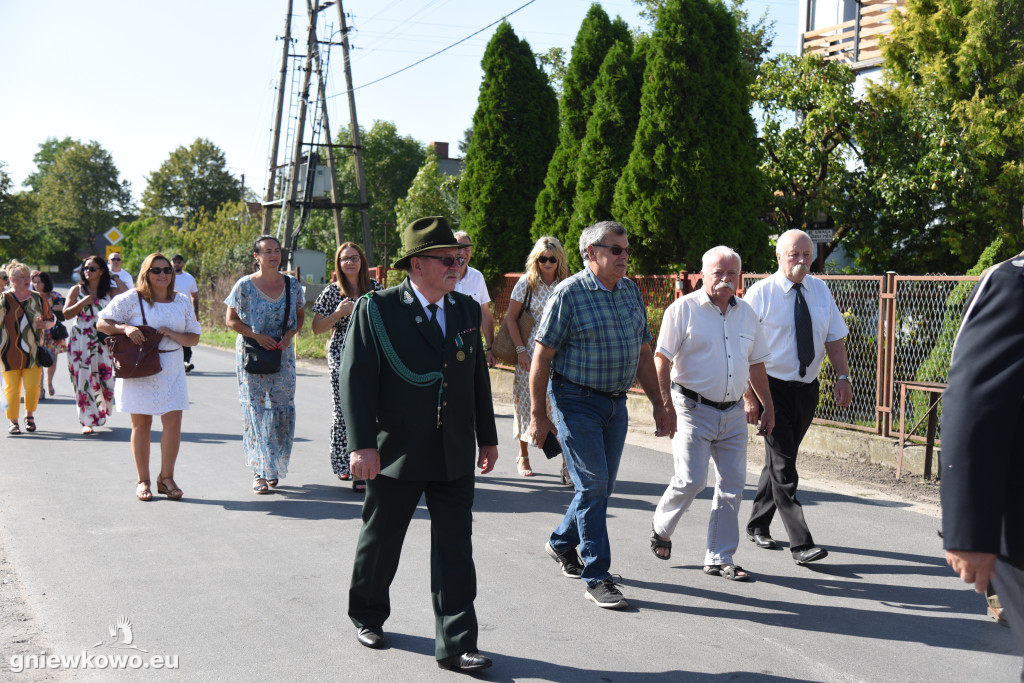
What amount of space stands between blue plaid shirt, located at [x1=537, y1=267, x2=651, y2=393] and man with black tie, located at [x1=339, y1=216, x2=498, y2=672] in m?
0.96

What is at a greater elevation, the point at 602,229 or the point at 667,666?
→ the point at 602,229

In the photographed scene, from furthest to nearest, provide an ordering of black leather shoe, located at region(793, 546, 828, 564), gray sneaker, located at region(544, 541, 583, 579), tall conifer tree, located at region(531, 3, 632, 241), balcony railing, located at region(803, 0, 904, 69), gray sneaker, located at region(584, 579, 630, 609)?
balcony railing, located at region(803, 0, 904, 69) → tall conifer tree, located at region(531, 3, 632, 241) → black leather shoe, located at region(793, 546, 828, 564) → gray sneaker, located at region(544, 541, 583, 579) → gray sneaker, located at region(584, 579, 630, 609)

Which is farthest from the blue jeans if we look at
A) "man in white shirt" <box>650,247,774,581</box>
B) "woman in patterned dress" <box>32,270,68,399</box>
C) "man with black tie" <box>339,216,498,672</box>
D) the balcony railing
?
the balcony railing

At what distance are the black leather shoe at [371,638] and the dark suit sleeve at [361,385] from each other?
933 millimetres

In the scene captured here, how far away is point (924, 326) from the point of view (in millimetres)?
9680

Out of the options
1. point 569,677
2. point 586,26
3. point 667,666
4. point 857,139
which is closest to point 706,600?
point 667,666

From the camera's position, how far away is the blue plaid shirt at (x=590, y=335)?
5.28m

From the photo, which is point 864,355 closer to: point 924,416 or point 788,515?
point 924,416

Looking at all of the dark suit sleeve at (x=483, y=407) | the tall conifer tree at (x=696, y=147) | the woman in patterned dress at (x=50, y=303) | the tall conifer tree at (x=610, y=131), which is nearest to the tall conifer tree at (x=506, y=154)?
the tall conifer tree at (x=610, y=131)

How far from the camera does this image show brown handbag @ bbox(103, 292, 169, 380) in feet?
24.2

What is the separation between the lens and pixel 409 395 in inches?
167

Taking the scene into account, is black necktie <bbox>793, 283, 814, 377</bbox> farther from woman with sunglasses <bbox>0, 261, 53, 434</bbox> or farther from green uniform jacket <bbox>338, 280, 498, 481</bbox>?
woman with sunglasses <bbox>0, 261, 53, 434</bbox>

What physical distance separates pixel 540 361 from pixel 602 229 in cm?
82

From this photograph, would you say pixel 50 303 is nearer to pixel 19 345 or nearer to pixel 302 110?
pixel 19 345
